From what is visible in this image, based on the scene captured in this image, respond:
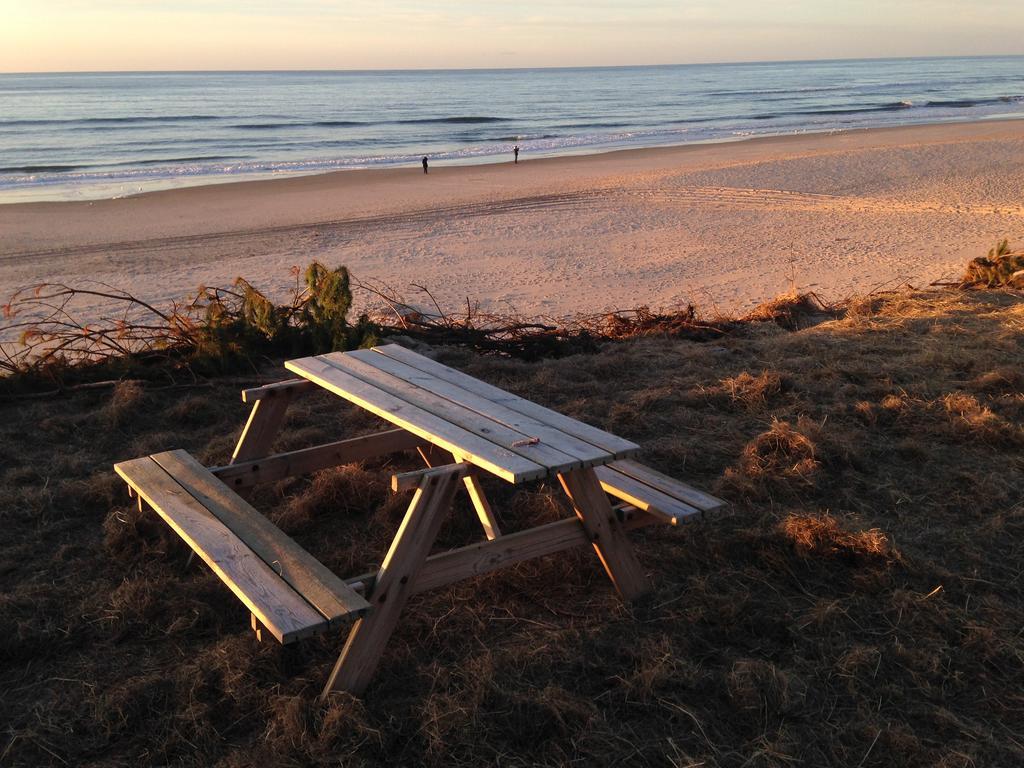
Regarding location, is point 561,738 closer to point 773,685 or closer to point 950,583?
point 773,685

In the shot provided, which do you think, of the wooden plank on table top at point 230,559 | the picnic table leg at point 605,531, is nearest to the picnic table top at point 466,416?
the picnic table leg at point 605,531

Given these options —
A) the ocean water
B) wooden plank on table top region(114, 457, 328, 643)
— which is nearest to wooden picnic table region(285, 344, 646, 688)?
wooden plank on table top region(114, 457, 328, 643)

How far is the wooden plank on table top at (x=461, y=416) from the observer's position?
8.76ft

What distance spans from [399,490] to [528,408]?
681mm

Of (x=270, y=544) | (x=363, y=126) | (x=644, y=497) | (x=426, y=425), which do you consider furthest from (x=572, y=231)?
(x=363, y=126)

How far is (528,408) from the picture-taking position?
3.23 metres

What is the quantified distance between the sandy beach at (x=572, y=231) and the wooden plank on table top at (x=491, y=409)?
187 inches

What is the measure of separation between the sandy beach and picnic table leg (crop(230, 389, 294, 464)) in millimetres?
4780

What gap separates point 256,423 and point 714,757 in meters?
2.28

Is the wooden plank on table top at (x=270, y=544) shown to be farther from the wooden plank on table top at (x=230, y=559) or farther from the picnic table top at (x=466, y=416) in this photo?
the picnic table top at (x=466, y=416)

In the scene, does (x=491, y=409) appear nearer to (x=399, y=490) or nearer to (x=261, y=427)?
(x=399, y=490)

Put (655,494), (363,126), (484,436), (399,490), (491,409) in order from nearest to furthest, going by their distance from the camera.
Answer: (399,490), (484,436), (491,409), (655,494), (363,126)

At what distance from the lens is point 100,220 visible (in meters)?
15.2

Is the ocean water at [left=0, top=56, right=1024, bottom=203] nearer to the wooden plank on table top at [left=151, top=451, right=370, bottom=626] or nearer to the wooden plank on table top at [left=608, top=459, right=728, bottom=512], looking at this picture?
the wooden plank on table top at [left=151, top=451, right=370, bottom=626]
